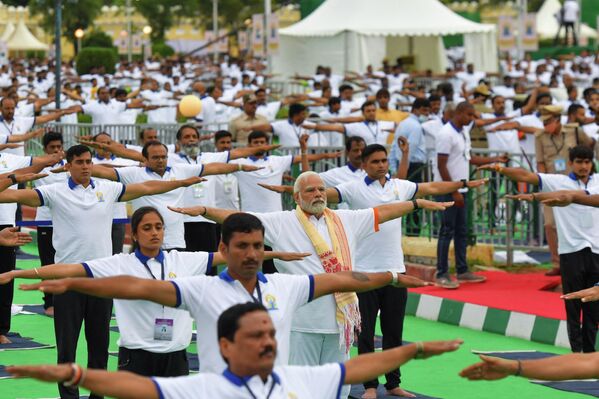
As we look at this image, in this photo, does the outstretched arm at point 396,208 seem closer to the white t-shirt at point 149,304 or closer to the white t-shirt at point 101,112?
the white t-shirt at point 149,304

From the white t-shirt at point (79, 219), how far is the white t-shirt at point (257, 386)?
5.03m

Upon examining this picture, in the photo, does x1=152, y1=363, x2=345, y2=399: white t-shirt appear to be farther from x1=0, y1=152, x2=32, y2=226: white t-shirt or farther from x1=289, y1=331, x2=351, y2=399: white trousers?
x1=0, y1=152, x2=32, y2=226: white t-shirt

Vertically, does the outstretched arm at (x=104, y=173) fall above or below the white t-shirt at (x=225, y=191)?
above

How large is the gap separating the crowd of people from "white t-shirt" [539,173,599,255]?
0.04 feet

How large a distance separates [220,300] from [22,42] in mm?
78596

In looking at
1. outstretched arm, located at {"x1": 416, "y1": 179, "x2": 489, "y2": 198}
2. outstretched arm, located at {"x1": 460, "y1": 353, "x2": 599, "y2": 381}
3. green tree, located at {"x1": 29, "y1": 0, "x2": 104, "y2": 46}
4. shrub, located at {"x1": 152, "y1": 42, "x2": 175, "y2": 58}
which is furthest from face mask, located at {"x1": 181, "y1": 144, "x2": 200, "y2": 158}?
green tree, located at {"x1": 29, "y1": 0, "x2": 104, "y2": 46}

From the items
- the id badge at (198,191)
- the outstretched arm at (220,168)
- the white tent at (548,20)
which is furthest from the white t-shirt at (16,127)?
the white tent at (548,20)

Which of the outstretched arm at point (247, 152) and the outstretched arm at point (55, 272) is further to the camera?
the outstretched arm at point (247, 152)

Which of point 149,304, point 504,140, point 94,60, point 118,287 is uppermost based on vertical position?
point 118,287

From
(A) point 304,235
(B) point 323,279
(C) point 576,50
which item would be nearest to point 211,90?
(A) point 304,235

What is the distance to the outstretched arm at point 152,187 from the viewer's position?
11641 mm

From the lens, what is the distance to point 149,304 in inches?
370

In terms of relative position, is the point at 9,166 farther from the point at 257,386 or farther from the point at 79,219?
the point at 257,386

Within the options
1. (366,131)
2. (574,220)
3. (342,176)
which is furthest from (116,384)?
(366,131)
